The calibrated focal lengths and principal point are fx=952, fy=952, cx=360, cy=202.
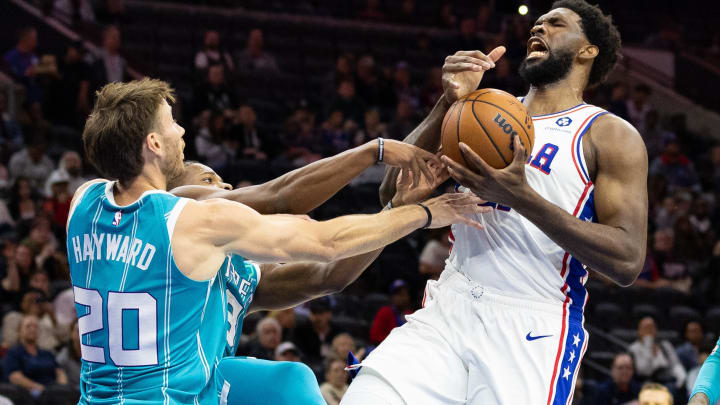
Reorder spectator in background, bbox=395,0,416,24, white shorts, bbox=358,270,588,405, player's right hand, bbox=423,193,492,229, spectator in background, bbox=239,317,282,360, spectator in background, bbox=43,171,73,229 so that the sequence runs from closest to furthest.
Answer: white shorts, bbox=358,270,588,405 → player's right hand, bbox=423,193,492,229 → spectator in background, bbox=239,317,282,360 → spectator in background, bbox=43,171,73,229 → spectator in background, bbox=395,0,416,24

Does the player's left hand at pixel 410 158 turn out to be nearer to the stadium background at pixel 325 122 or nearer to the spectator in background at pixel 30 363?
the stadium background at pixel 325 122

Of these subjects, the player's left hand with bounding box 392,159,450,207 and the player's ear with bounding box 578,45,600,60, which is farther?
the player's ear with bounding box 578,45,600,60

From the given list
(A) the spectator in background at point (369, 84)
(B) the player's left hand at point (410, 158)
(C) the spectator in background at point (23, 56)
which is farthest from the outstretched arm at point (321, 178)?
(A) the spectator in background at point (369, 84)

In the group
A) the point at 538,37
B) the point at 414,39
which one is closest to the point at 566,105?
the point at 538,37

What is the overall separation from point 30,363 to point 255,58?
7.45 meters

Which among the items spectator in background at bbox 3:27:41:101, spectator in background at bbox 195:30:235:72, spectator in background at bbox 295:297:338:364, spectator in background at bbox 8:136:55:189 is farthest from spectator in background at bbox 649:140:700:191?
spectator in background at bbox 3:27:41:101

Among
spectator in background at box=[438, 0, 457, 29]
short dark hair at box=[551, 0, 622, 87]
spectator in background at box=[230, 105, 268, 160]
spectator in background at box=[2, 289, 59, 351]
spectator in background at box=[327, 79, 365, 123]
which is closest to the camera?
short dark hair at box=[551, 0, 622, 87]

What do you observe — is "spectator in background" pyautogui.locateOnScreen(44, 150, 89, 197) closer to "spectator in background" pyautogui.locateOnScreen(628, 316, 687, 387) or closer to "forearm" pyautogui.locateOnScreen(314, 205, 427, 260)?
"spectator in background" pyautogui.locateOnScreen(628, 316, 687, 387)

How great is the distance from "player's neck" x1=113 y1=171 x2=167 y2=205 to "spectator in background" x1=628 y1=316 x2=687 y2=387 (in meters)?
8.08

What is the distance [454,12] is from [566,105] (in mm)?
14599

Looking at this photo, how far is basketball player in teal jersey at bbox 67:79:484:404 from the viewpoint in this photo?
346 cm

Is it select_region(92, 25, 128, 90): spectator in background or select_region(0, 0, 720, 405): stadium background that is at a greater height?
select_region(92, 25, 128, 90): spectator in background

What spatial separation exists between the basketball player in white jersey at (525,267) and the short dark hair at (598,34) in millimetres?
379

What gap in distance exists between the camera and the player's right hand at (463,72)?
13.6 ft
